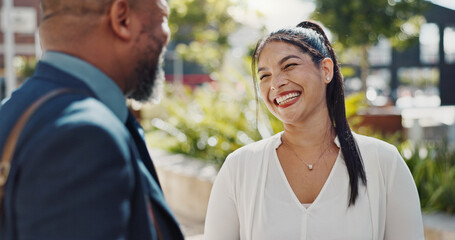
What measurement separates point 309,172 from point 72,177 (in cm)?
136

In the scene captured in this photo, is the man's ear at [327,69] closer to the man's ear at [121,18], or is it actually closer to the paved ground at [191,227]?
the man's ear at [121,18]

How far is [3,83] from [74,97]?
22921 mm

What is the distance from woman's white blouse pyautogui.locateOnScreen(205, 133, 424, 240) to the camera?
6.57ft

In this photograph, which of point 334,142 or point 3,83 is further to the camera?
point 3,83

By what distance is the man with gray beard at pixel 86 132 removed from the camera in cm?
98

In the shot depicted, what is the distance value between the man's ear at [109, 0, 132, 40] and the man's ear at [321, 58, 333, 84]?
47.1 inches

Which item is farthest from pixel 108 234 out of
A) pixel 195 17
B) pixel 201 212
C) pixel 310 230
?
pixel 195 17

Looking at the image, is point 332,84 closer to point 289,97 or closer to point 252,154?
point 289,97

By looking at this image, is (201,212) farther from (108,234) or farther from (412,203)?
(108,234)

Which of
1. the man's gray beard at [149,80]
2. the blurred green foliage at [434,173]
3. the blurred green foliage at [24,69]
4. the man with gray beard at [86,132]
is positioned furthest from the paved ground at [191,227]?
the blurred green foliage at [24,69]

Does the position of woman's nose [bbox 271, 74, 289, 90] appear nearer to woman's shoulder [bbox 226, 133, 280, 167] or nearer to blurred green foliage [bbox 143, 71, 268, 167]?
woman's shoulder [bbox 226, 133, 280, 167]

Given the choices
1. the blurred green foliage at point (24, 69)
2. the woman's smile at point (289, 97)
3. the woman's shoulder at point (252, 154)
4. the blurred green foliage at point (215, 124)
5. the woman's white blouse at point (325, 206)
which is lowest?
the blurred green foliage at point (24, 69)

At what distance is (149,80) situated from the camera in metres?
1.29

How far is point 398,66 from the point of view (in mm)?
28531
